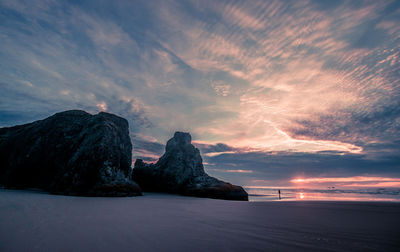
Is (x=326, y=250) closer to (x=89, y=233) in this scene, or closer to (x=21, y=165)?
(x=89, y=233)

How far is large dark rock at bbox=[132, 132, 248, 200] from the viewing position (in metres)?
15.4

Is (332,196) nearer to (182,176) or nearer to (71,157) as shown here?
(182,176)

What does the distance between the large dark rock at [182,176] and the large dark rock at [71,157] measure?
12.7 ft

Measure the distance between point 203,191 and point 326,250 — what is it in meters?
13.2

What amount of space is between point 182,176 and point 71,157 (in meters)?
A: 9.14

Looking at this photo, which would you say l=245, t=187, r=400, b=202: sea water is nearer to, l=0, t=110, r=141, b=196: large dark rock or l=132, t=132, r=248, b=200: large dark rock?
l=132, t=132, r=248, b=200: large dark rock

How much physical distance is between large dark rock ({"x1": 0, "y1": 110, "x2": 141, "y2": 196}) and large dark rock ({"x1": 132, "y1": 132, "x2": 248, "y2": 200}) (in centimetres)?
386

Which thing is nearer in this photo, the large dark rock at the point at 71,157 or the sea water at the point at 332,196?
the large dark rock at the point at 71,157

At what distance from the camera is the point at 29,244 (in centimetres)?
242

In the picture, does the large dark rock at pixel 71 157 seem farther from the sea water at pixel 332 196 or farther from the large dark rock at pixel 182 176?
the sea water at pixel 332 196

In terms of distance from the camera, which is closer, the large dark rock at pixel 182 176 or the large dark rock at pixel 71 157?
the large dark rock at pixel 71 157

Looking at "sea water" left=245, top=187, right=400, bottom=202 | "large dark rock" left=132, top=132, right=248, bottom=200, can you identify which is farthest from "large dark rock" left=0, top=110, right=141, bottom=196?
"sea water" left=245, top=187, right=400, bottom=202

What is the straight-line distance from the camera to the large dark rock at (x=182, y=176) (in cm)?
1539

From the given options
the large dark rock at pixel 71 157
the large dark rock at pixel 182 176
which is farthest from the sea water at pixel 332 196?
the large dark rock at pixel 71 157
